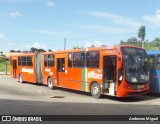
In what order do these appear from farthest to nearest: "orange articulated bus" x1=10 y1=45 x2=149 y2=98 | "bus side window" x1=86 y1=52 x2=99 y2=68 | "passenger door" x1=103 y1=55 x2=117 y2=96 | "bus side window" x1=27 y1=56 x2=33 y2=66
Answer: "bus side window" x1=27 y1=56 x2=33 y2=66, "bus side window" x1=86 y1=52 x2=99 y2=68, "passenger door" x1=103 y1=55 x2=117 y2=96, "orange articulated bus" x1=10 y1=45 x2=149 y2=98

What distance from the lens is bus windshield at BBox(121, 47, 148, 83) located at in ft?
57.8

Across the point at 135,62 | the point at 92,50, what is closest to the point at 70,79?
the point at 92,50

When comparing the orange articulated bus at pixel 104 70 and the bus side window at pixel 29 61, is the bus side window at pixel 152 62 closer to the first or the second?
the orange articulated bus at pixel 104 70

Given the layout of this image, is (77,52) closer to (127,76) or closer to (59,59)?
(59,59)

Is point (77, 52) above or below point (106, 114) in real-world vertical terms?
above

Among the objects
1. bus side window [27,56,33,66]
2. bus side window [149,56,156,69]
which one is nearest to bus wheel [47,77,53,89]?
bus side window [27,56,33,66]

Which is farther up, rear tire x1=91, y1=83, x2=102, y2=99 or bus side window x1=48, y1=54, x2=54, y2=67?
bus side window x1=48, y1=54, x2=54, y2=67

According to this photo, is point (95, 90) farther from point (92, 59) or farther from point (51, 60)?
point (51, 60)

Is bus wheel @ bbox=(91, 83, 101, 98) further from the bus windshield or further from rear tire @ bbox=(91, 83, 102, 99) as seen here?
the bus windshield

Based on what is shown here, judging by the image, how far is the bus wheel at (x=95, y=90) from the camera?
19.0m

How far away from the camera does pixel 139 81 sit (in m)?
18.0

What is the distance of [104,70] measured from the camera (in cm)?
1867

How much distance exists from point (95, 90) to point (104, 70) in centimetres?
130

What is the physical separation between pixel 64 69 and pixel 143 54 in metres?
6.05
